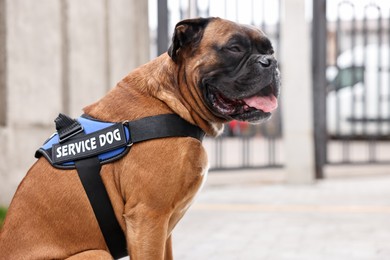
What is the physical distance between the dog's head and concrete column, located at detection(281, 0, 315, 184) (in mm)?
6292

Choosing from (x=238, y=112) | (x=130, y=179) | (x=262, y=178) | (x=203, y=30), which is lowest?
(x=262, y=178)

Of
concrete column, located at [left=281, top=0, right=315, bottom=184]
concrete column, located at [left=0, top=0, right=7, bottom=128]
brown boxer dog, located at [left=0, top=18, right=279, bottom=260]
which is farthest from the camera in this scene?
concrete column, located at [left=281, top=0, right=315, bottom=184]

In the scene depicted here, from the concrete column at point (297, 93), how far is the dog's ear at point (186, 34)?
6.36m

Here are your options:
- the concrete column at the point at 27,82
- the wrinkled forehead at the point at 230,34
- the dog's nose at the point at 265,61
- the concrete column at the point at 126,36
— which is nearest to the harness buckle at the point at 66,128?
the wrinkled forehead at the point at 230,34

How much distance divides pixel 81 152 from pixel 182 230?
311 cm

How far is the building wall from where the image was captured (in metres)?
6.38

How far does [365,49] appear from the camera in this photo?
10578 mm

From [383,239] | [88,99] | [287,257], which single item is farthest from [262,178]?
[287,257]

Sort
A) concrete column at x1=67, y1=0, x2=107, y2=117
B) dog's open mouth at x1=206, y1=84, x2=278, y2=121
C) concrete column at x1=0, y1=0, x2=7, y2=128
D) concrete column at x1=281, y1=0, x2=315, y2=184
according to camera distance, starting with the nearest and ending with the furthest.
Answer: dog's open mouth at x1=206, y1=84, x2=278, y2=121, concrete column at x1=0, y1=0, x2=7, y2=128, concrete column at x1=67, y1=0, x2=107, y2=117, concrete column at x1=281, y1=0, x2=315, y2=184

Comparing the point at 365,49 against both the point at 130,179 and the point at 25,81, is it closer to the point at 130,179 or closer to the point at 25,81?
the point at 25,81

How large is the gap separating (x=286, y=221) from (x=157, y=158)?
3671 mm

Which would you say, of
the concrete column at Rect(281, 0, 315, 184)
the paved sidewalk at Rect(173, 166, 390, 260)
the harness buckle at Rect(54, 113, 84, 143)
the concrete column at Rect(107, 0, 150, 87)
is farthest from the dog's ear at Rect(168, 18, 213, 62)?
the concrete column at Rect(281, 0, 315, 184)

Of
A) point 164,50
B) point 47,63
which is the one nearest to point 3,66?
point 47,63

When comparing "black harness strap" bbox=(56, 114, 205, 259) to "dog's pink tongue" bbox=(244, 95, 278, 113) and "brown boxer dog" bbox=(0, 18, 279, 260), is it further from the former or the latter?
"dog's pink tongue" bbox=(244, 95, 278, 113)
